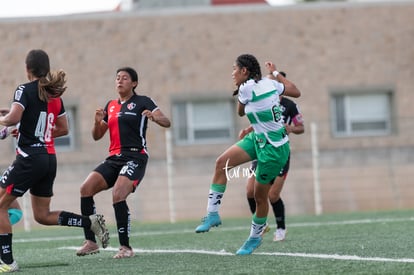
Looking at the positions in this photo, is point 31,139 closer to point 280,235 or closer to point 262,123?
point 262,123

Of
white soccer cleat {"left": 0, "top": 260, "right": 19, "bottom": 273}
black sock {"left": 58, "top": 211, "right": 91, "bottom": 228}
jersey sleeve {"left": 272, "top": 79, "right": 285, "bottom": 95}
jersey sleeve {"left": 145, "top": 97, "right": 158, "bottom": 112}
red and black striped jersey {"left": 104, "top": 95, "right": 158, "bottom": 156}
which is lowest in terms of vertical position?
white soccer cleat {"left": 0, "top": 260, "right": 19, "bottom": 273}

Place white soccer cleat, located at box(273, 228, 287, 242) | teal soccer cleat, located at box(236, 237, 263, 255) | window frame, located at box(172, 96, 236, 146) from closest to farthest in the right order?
teal soccer cleat, located at box(236, 237, 263, 255), white soccer cleat, located at box(273, 228, 287, 242), window frame, located at box(172, 96, 236, 146)

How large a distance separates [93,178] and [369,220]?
21.2 feet

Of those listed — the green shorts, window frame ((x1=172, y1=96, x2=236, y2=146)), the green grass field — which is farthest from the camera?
window frame ((x1=172, y1=96, x2=236, y2=146))

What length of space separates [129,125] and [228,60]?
51.9 ft

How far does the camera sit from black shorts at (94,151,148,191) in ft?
33.7

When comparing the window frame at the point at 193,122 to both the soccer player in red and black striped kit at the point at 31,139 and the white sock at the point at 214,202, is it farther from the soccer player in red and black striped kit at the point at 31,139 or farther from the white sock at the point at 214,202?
the soccer player in red and black striped kit at the point at 31,139

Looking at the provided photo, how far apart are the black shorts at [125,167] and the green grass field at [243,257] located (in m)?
0.81

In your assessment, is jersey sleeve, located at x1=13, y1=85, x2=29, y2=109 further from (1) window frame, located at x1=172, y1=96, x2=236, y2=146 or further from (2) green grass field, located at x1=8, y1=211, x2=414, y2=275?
(1) window frame, located at x1=172, y1=96, x2=236, y2=146

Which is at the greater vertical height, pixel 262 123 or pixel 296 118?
pixel 296 118

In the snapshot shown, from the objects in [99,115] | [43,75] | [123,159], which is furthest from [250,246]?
[43,75]

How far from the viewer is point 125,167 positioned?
10.3 m

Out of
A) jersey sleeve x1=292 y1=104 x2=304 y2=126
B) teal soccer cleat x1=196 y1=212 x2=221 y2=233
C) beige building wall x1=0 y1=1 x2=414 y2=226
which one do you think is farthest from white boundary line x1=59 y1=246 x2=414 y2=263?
beige building wall x1=0 y1=1 x2=414 y2=226

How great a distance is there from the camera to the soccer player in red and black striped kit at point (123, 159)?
10.2 m
